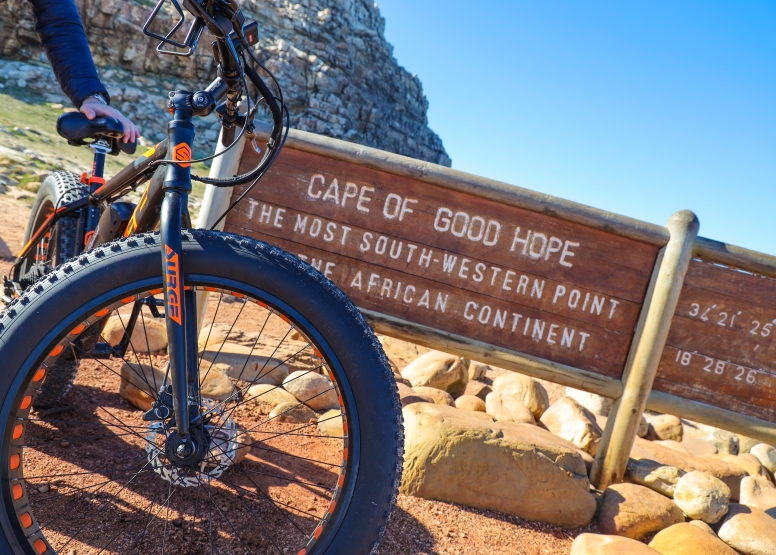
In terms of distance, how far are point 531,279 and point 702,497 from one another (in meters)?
1.50

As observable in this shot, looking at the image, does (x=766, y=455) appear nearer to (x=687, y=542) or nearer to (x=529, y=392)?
(x=529, y=392)

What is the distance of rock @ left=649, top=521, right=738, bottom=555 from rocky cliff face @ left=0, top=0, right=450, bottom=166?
42.2 m

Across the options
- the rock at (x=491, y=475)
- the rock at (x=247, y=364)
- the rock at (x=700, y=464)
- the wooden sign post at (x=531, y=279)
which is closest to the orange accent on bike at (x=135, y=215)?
the wooden sign post at (x=531, y=279)

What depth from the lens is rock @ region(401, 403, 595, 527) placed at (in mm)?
2555

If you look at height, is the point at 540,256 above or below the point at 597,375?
above

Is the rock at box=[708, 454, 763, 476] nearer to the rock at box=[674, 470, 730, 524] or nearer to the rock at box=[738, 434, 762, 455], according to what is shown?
the rock at box=[674, 470, 730, 524]

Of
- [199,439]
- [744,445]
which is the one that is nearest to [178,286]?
[199,439]

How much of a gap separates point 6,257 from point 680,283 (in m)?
6.52

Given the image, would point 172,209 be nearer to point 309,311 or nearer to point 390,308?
point 309,311

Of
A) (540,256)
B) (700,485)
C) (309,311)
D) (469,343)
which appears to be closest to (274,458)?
(469,343)

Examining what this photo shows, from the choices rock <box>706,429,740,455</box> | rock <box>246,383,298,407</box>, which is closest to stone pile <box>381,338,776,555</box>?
rock <box>246,383,298,407</box>

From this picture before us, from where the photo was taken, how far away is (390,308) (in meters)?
3.18

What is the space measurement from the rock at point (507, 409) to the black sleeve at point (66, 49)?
3579 millimetres

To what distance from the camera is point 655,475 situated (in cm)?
311
